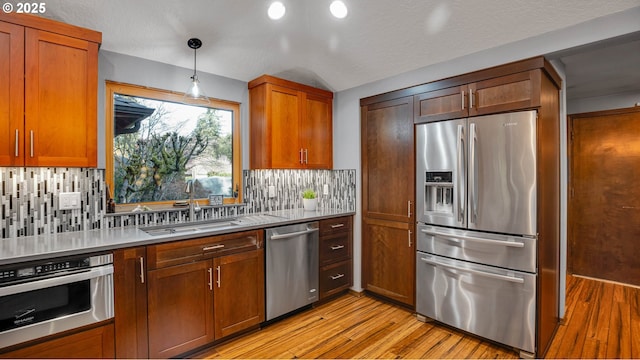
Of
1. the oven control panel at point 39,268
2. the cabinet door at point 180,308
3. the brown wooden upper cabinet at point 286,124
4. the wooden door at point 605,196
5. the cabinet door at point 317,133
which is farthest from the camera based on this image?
the wooden door at point 605,196

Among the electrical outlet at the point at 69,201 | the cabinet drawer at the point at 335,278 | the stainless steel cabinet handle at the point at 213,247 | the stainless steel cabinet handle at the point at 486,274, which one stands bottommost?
the cabinet drawer at the point at 335,278

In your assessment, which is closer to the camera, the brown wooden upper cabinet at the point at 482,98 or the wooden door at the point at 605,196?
the brown wooden upper cabinet at the point at 482,98

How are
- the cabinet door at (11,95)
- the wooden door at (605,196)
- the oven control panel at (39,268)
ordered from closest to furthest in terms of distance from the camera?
the oven control panel at (39,268) < the cabinet door at (11,95) < the wooden door at (605,196)

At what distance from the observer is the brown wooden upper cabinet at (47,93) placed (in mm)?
1821

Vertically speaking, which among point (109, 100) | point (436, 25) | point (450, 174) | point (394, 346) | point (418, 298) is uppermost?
point (436, 25)

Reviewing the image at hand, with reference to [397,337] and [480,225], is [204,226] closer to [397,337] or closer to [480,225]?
[397,337]

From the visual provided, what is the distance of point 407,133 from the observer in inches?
117

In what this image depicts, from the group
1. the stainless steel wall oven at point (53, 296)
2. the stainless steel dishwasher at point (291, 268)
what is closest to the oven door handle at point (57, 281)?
the stainless steel wall oven at point (53, 296)

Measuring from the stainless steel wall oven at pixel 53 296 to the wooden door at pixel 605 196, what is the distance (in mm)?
5238

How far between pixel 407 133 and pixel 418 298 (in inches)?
62.6

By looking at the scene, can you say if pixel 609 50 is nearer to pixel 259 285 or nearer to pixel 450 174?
pixel 450 174

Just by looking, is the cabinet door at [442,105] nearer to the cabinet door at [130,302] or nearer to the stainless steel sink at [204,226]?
the stainless steel sink at [204,226]

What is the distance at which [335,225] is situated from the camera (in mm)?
3281

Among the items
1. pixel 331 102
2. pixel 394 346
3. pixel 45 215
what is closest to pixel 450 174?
pixel 394 346
